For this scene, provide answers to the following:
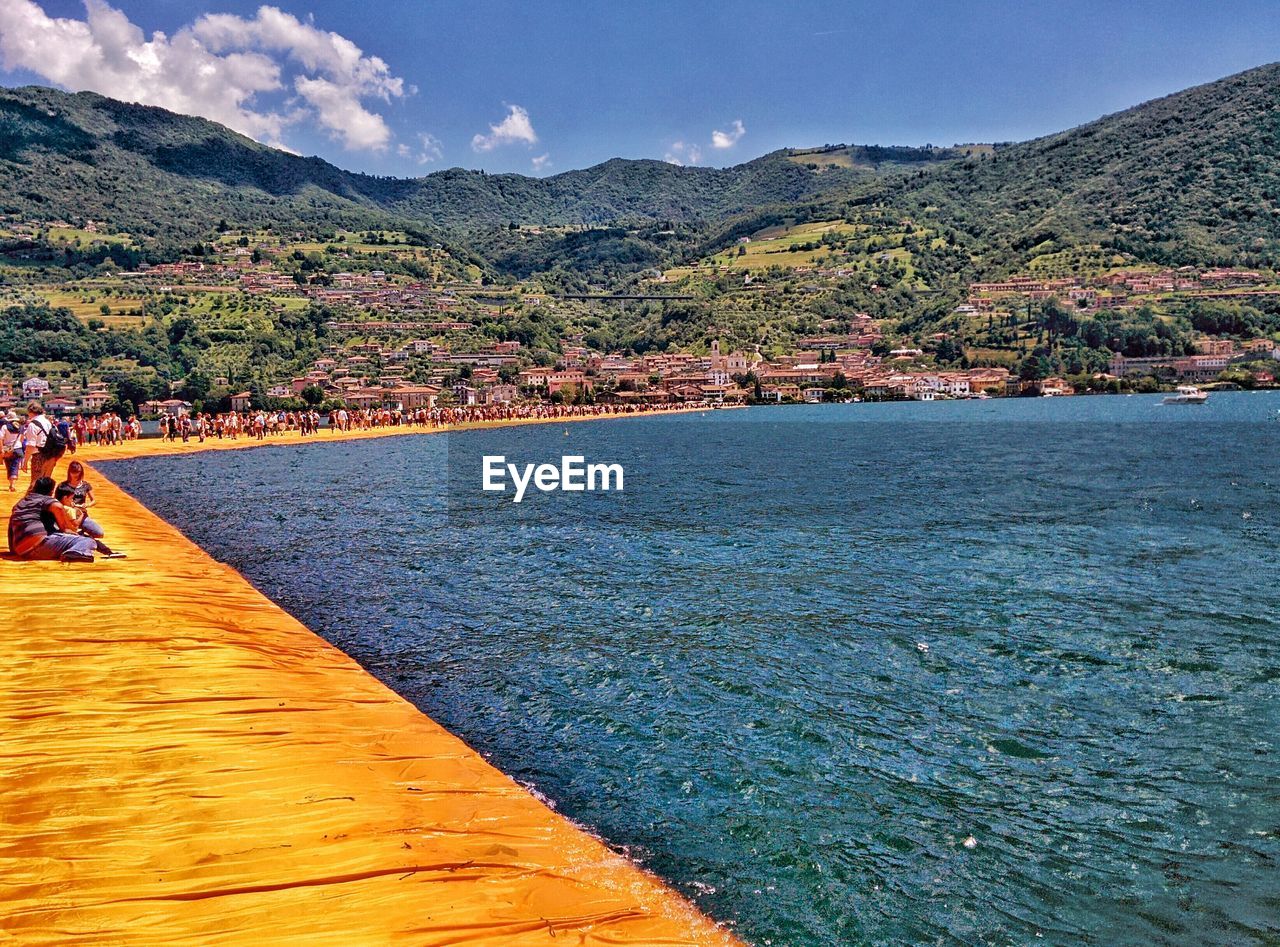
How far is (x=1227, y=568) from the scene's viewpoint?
14992 millimetres

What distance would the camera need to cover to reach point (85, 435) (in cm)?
5741

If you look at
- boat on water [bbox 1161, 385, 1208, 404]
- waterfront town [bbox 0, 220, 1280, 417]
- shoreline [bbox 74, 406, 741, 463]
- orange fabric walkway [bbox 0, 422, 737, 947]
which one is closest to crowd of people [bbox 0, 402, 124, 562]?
orange fabric walkway [bbox 0, 422, 737, 947]

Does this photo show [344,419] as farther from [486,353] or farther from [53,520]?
[53,520]

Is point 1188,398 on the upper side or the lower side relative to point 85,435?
upper

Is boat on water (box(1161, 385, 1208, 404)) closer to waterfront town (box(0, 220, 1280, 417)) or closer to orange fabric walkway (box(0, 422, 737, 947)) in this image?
waterfront town (box(0, 220, 1280, 417))

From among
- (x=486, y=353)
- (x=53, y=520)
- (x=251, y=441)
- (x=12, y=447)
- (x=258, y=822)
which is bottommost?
(x=258, y=822)

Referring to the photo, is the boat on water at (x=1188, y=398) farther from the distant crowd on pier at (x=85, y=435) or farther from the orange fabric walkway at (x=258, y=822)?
the orange fabric walkway at (x=258, y=822)

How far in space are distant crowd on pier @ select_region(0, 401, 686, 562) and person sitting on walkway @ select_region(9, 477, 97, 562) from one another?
1 cm

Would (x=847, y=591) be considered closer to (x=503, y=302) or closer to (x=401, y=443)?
(x=401, y=443)

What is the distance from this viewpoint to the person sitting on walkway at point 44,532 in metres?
12.6

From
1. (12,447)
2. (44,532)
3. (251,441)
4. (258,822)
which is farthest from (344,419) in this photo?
(258,822)

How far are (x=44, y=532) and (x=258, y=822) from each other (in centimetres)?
1013

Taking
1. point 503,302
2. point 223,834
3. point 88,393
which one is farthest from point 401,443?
point 503,302

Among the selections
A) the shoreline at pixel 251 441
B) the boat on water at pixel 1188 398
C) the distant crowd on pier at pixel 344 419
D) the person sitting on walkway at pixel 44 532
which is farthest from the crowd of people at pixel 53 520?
the boat on water at pixel 1188 398
